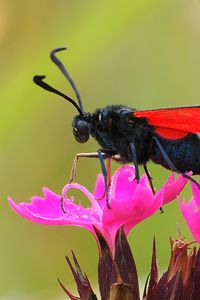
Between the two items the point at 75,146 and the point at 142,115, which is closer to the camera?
the point at 142,115

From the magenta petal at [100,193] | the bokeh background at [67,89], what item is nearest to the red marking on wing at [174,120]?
the magenta petal at [100,193]

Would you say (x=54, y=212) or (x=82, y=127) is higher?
(x=82, y=127)

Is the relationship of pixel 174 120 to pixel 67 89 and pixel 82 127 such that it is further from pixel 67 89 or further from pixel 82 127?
pixel 67 89

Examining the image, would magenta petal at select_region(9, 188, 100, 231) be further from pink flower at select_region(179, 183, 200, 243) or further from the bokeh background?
the bokeh background

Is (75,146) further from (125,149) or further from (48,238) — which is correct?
(125,149)

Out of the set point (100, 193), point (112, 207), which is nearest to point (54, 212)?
point (100, 193)

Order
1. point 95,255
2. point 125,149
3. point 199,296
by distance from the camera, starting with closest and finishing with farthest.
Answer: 1. point 199,296
2. point 125,149
3. point 95,255

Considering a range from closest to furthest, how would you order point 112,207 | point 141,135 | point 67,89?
point 112,207 < point 141,135 < point 67,89

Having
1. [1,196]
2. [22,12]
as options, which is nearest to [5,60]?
[22,12]
